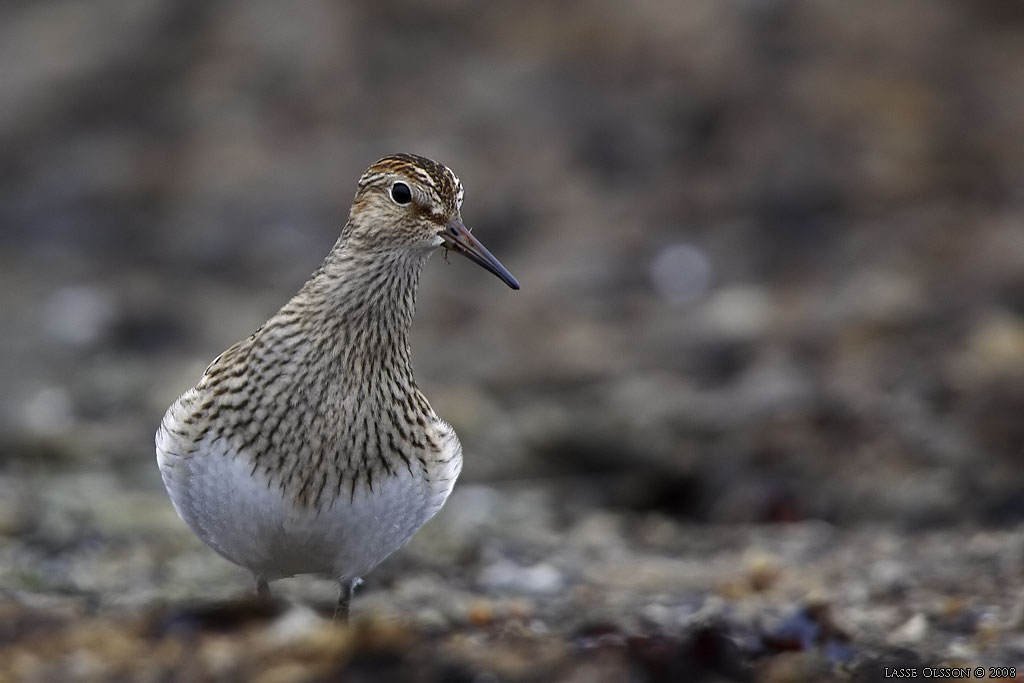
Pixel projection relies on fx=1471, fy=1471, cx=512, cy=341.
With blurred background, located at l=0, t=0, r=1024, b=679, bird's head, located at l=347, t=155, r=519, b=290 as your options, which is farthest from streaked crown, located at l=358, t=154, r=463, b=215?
blurred background, located at l=0, t=0, r=1024, b=679

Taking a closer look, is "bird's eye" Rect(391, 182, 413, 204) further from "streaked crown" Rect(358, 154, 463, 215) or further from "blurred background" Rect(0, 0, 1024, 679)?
"blurred background" Rect(0, 0, 1024, 679)

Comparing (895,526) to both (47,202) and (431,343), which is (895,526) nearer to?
(431,343)

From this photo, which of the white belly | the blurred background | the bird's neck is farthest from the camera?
the blurred background

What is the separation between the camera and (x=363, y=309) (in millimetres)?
5504

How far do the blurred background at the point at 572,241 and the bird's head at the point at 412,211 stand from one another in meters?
2.37

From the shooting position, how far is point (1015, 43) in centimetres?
→ 1588

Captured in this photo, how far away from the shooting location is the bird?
5.30m

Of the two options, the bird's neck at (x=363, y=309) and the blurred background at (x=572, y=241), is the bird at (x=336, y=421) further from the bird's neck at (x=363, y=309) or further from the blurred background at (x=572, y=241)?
the blurred background at (x=572, y=241)

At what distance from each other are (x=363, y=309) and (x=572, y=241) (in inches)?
345

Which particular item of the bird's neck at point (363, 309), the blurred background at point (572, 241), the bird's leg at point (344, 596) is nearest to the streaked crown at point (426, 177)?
the bird's neck at point (363, 309)

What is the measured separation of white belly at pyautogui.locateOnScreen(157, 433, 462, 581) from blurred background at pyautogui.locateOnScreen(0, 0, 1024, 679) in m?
1.71

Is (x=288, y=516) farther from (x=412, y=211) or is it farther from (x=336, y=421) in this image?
(x=412, y=211)

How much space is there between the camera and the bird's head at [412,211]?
5488 millimetres

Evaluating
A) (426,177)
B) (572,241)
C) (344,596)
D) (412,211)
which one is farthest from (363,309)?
(572,241)
